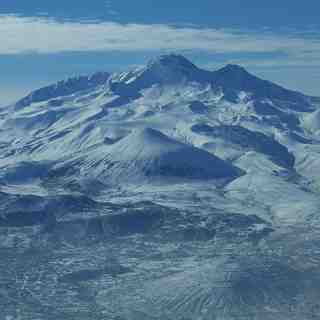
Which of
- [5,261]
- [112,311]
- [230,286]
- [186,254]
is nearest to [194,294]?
[230,286]

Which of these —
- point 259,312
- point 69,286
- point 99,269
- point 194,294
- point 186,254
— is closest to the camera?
point 259,312

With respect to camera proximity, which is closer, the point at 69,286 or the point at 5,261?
the point at 69,286

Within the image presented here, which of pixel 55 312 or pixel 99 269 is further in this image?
pixel 99 269

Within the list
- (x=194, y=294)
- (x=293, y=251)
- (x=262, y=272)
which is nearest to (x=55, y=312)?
(x=194, y=294)

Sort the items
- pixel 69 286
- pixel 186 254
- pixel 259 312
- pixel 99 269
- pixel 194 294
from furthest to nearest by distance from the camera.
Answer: pixel 186 254 → pixel 99 269 → pixel 69 286 → pixel 194 294 → pixel 259 312

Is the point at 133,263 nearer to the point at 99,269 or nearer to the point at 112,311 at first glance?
the point at 99,269

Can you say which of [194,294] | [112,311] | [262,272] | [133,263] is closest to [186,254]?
[133,263]

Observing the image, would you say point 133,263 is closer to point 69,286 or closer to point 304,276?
point 69,286

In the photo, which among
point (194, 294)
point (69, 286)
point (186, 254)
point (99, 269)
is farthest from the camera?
point (186, 254)

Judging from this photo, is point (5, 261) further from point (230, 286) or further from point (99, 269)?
point (230, 286)
